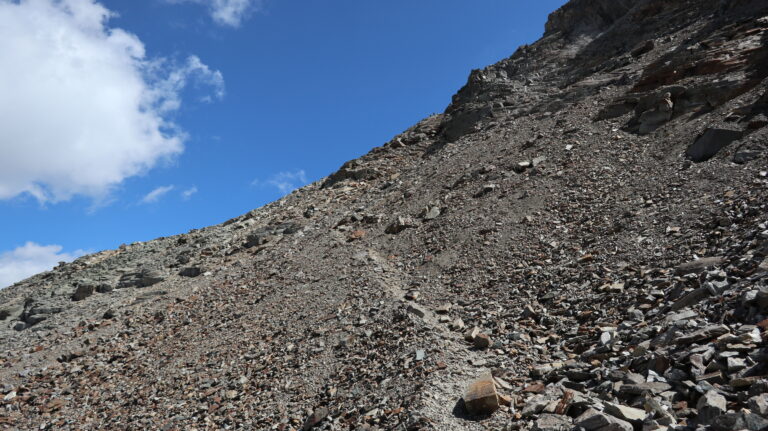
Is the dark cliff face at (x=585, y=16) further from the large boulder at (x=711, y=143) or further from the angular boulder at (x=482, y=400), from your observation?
the angular boulder at (x=482, y=400)

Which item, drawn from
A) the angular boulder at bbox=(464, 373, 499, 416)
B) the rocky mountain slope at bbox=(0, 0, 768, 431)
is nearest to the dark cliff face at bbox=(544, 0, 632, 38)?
the rocky mountain slope at bbox=(0, 0, 768, 431)

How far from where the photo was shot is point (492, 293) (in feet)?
37.4

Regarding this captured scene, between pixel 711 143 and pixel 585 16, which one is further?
pixel 585 16

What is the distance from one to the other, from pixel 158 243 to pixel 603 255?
2453cm

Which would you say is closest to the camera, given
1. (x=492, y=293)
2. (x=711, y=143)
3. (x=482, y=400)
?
(x=482, y=400)

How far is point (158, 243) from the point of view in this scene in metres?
27.1

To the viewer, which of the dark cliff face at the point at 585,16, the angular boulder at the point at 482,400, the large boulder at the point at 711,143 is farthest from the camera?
the dark cliff face at the point at 585,16

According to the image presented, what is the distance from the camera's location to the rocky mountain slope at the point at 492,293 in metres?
6.95

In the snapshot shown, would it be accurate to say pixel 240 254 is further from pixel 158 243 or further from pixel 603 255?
pixel 603 255

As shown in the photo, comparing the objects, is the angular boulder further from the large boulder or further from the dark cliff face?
the dark cliff face

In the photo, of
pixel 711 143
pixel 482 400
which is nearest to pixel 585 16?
pixel 711 143

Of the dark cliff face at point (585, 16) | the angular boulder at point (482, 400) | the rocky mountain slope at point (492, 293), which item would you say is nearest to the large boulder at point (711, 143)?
the rocky mountain slope at point (492, 293)

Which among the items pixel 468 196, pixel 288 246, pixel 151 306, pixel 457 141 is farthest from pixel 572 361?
pixel 457 141

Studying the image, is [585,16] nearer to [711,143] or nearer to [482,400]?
[711,143]
